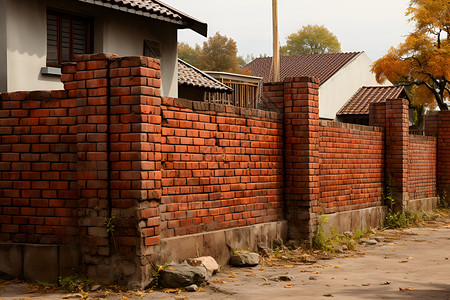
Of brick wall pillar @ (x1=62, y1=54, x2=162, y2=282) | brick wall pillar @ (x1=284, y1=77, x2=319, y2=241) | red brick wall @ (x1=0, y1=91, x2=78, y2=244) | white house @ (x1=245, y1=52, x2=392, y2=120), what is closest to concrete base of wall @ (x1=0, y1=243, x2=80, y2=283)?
red brick wall @ (x1=0, y1=91, x2=78, y2=244)

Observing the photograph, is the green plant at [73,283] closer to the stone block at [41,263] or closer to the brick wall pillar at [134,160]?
the stone block at [41,263]

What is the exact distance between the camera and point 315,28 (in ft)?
217

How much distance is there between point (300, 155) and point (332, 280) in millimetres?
2462

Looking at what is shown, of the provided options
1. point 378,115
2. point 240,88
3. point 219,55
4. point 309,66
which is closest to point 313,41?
point 219,55

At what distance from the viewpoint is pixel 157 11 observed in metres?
12.6

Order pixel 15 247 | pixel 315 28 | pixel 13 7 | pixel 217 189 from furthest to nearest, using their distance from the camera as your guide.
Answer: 1. pixel 315 28
2. pixel 13 7
3. pixel 217 189
4. pixel 15 247

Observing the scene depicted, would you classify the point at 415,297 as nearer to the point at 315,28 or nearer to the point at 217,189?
the point at 217,189

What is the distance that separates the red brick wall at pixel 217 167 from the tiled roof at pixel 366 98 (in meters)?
20.9

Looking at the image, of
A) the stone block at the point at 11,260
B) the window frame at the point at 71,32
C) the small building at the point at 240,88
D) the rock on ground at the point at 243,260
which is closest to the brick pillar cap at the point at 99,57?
the stone block at the point at 11,260

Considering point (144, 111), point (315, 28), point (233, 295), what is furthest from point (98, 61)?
point (315, 28)

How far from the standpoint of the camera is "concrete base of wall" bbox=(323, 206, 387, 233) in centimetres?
959

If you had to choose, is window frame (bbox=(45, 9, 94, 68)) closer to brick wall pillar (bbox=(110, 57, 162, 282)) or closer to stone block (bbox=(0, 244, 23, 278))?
stone block (bbox=(0, 244, 23, 278))

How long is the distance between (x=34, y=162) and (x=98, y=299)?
1792 millimetres

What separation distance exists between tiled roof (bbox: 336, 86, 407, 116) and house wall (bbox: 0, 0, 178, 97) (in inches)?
686
